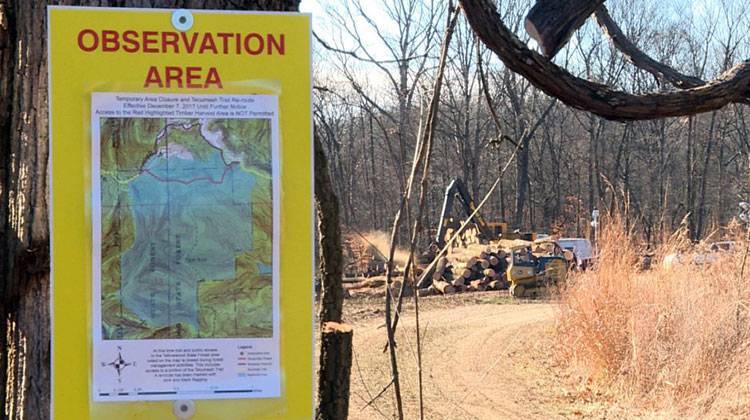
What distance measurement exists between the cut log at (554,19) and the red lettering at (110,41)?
4.85ft

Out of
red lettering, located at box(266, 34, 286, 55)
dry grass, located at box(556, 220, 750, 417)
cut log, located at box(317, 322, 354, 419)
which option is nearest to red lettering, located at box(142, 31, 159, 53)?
red lettering, located at box(266, 34, 286, 55)

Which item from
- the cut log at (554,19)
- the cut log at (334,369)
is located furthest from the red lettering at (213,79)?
the cut log at (334,369)

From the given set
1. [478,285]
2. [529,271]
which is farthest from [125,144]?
[478,285]

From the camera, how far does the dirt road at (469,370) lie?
336 inches

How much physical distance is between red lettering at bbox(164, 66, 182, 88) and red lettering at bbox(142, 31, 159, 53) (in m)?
0.05

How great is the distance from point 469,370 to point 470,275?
30.9 ft

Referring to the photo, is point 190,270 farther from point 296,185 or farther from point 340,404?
point 340,404

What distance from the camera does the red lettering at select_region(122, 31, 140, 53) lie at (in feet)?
5.03

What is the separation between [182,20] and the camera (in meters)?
1.55

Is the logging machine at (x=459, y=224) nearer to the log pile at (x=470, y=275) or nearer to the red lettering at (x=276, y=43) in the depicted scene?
the log pile at (x=470, y=275)

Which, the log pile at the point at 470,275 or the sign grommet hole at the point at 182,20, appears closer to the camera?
the sign grommet hole at the point at 182,20

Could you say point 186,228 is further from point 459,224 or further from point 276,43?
point 459,224

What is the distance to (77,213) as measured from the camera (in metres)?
1.51

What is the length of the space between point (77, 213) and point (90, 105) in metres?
0.20
